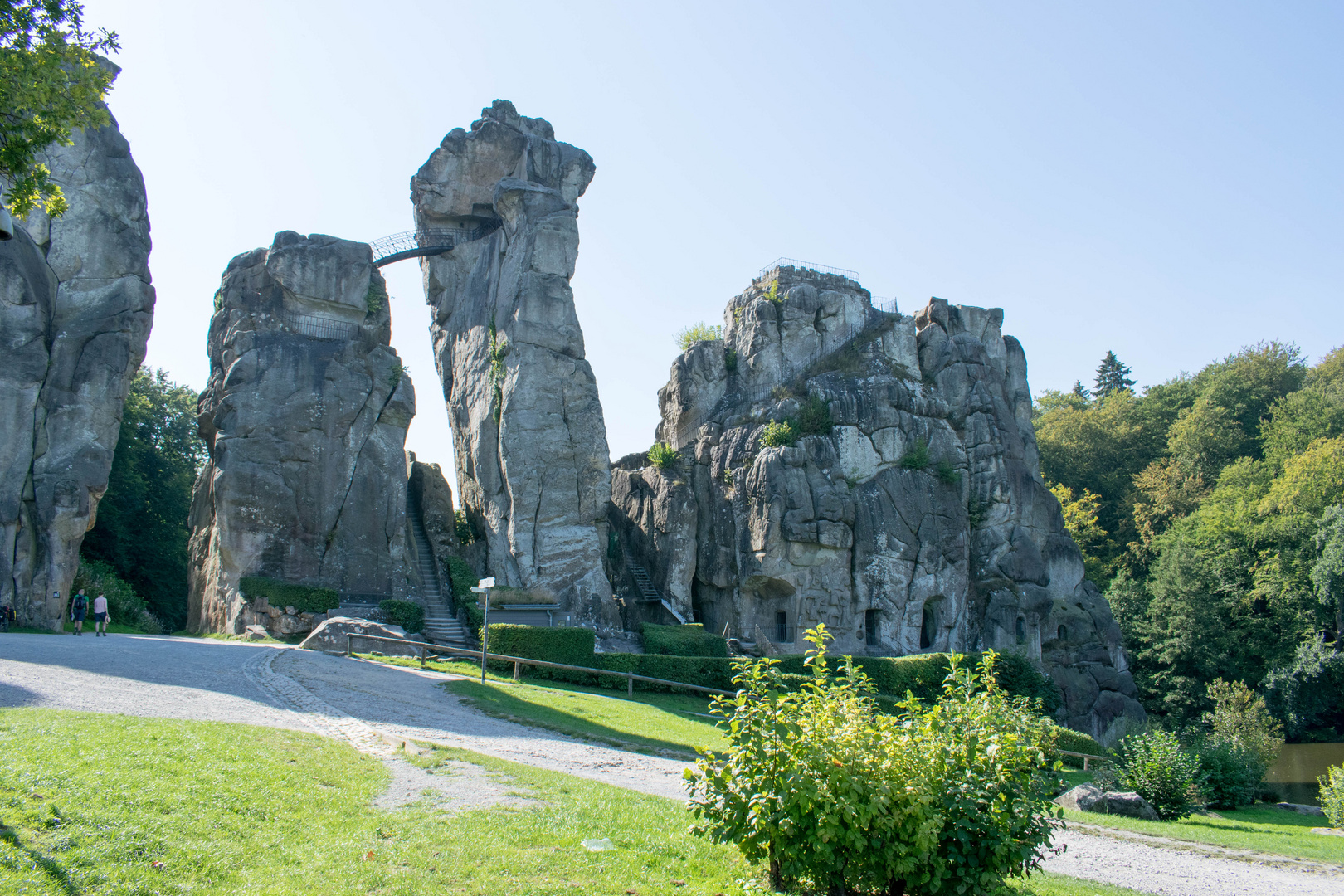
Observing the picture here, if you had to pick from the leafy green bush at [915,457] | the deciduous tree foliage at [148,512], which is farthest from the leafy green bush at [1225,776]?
the deciduous tree foliage at [148,512]

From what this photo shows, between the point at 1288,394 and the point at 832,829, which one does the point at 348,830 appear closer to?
the point at 832,829

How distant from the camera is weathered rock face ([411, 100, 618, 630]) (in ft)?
99.7

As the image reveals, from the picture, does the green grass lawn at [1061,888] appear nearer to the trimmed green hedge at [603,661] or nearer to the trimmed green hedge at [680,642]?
the trimmed green hedge at [603,661]

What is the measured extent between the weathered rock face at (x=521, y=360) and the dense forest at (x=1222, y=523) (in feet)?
86.3

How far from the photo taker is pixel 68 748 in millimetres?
7887

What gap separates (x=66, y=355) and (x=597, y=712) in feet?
71.4

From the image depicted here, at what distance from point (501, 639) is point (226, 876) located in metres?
Result: 17.4

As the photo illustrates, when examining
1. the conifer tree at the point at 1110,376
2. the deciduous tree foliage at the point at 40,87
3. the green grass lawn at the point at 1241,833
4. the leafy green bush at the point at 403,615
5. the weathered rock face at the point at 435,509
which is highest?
the conifer tree at the point at 1110,376

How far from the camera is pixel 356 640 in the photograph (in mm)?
22250

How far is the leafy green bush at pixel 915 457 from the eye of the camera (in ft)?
118

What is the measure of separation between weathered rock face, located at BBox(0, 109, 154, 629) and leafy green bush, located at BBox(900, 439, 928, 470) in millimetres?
28758

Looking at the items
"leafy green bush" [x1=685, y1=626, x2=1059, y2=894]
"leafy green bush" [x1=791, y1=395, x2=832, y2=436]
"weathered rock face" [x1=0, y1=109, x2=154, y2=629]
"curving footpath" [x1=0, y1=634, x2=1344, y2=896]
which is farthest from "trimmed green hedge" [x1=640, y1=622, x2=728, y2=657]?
"leafy green bush" [x1=685, y1=626, x2=1059, y2=894]

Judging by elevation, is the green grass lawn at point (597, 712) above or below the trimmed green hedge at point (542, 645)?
below

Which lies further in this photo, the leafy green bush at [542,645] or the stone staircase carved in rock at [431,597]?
the stone staircase carved in rock at [431,597]
